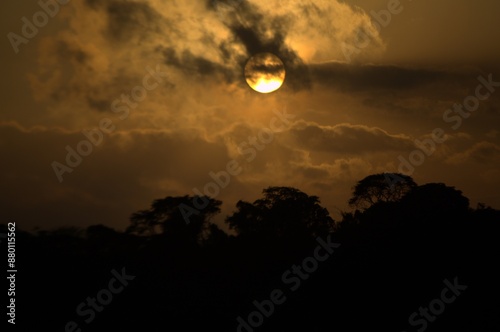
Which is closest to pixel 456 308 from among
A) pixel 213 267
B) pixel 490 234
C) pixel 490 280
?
pixel 490 280

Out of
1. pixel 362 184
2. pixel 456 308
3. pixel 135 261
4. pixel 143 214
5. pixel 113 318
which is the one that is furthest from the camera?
pixel 362 184

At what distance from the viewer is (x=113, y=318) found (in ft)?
137

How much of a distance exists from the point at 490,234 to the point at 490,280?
5.56 m

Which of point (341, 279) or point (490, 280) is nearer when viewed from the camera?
point (490, 280)

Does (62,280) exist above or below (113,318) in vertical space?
above

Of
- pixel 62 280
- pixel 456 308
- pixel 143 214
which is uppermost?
pixel 143 214

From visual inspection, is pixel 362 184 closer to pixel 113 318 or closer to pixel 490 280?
pixel 490 280
